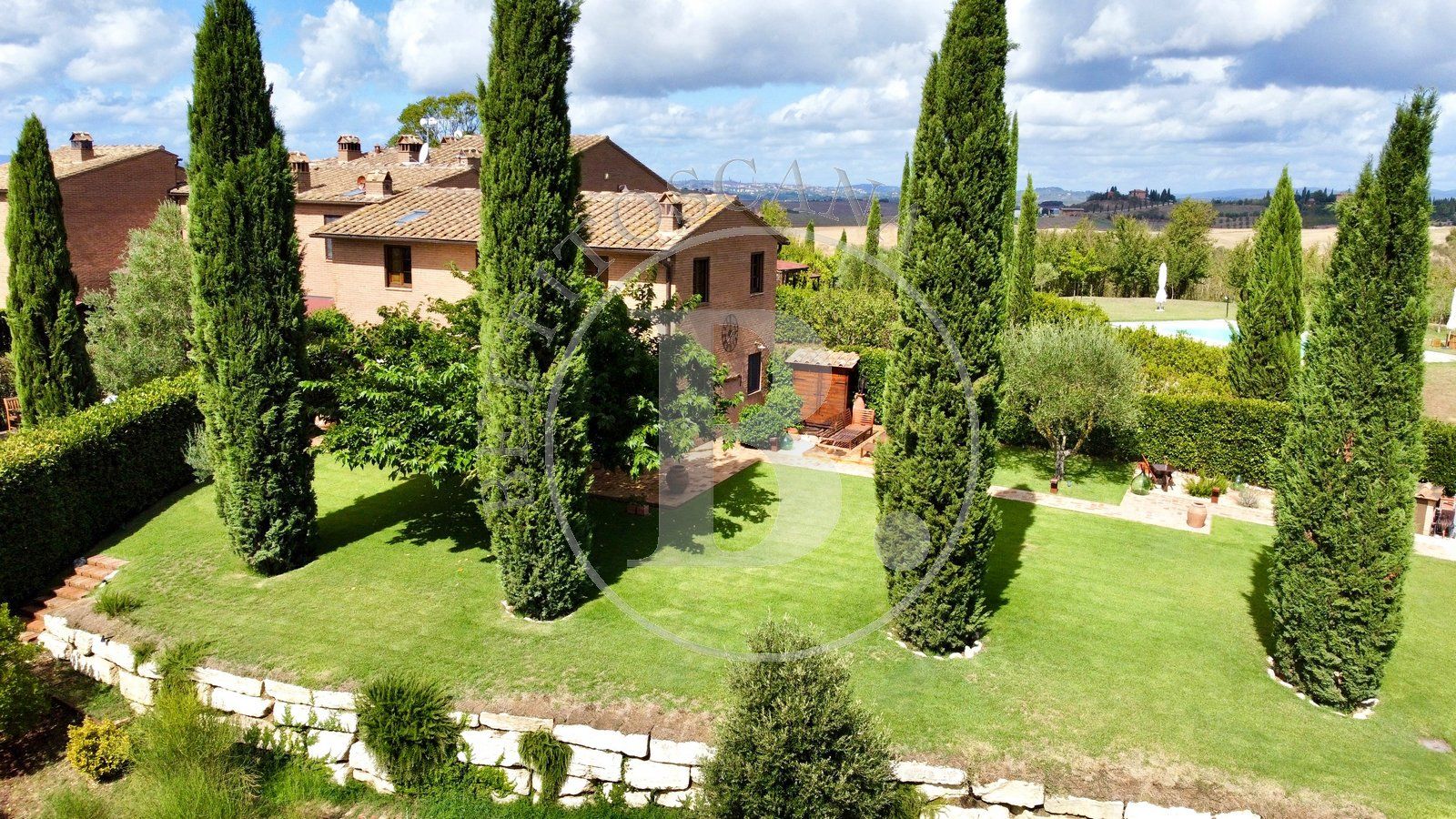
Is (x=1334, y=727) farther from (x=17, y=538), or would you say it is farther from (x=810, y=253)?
(x=810, y=253)

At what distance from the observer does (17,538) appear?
13367mm

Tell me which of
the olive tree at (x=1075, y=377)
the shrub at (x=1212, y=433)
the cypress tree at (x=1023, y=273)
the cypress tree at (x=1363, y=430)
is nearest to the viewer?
the cypress tree at (x=1363, y=430)

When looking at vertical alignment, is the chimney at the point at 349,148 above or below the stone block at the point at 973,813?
above

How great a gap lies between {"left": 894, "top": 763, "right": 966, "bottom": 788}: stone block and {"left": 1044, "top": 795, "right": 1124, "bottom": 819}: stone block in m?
0.93

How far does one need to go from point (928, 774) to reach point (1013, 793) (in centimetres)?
86

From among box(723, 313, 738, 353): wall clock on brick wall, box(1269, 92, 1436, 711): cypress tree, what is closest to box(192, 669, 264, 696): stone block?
box(1269, 92, 1436, 711): cypress tree

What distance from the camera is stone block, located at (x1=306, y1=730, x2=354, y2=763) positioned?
10.0 meters

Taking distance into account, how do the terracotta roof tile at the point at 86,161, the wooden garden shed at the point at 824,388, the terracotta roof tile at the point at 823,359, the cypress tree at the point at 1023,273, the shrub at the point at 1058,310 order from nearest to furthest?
the terracotta roof tile at the point at 823,359, the wooden garden shed at the point at 824,388, the cypress tree at the point at 1023,273, the shrub at the point at 1058,310, the terracotta roof tile at the point at 86,161

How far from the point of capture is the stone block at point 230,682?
10438mm

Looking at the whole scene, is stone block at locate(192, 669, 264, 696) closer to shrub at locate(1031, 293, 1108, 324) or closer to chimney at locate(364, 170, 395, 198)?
chimney at locate(364, 170, 395, 198)

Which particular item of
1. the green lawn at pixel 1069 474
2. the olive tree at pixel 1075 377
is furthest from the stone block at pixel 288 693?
the green lawn at pixel 1069 474

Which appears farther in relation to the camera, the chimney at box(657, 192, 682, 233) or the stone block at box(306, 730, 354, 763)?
the chimney at box(657, 192, 682, 233)

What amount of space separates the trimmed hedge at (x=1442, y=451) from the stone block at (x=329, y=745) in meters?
21.2

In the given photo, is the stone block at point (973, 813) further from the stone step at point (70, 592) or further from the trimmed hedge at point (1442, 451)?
the trimmed hedge at point (1442, 451)
